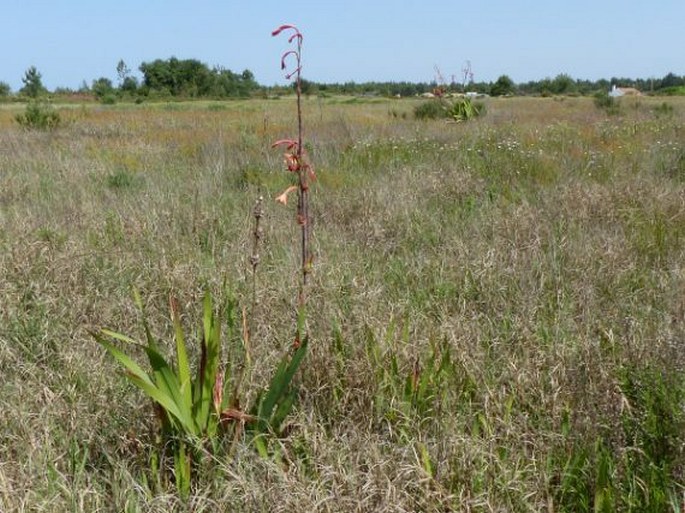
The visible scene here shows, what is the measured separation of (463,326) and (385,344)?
49 cm

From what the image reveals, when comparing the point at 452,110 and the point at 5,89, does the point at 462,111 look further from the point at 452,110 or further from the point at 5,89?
the point at 5,89

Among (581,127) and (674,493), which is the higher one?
(581,127)

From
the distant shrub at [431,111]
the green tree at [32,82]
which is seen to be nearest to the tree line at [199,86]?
the green tree at [32,82]

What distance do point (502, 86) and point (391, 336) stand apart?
43.2 meters

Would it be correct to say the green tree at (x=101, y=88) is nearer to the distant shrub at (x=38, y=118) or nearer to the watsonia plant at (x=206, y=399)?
the distant shrub at (x=38, y=118)

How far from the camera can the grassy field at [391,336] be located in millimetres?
1917

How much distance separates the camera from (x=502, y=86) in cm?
4291

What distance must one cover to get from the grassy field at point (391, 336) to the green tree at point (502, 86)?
3487 centimetres

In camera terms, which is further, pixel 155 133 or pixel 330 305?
pixel 155 133

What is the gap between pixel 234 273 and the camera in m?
3.72

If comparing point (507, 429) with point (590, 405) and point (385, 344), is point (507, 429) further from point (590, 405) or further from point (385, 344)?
point (385, 344)

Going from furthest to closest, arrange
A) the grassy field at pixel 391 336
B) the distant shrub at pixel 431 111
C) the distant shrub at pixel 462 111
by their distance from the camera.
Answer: the distant shrub at pixel 431 111 < the distant shrub at pixel 462 111 < the grassy field at pixel 391 336

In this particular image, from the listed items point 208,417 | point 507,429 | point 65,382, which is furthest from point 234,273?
point 507,429

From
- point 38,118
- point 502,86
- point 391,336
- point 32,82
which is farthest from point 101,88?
point 391,336
